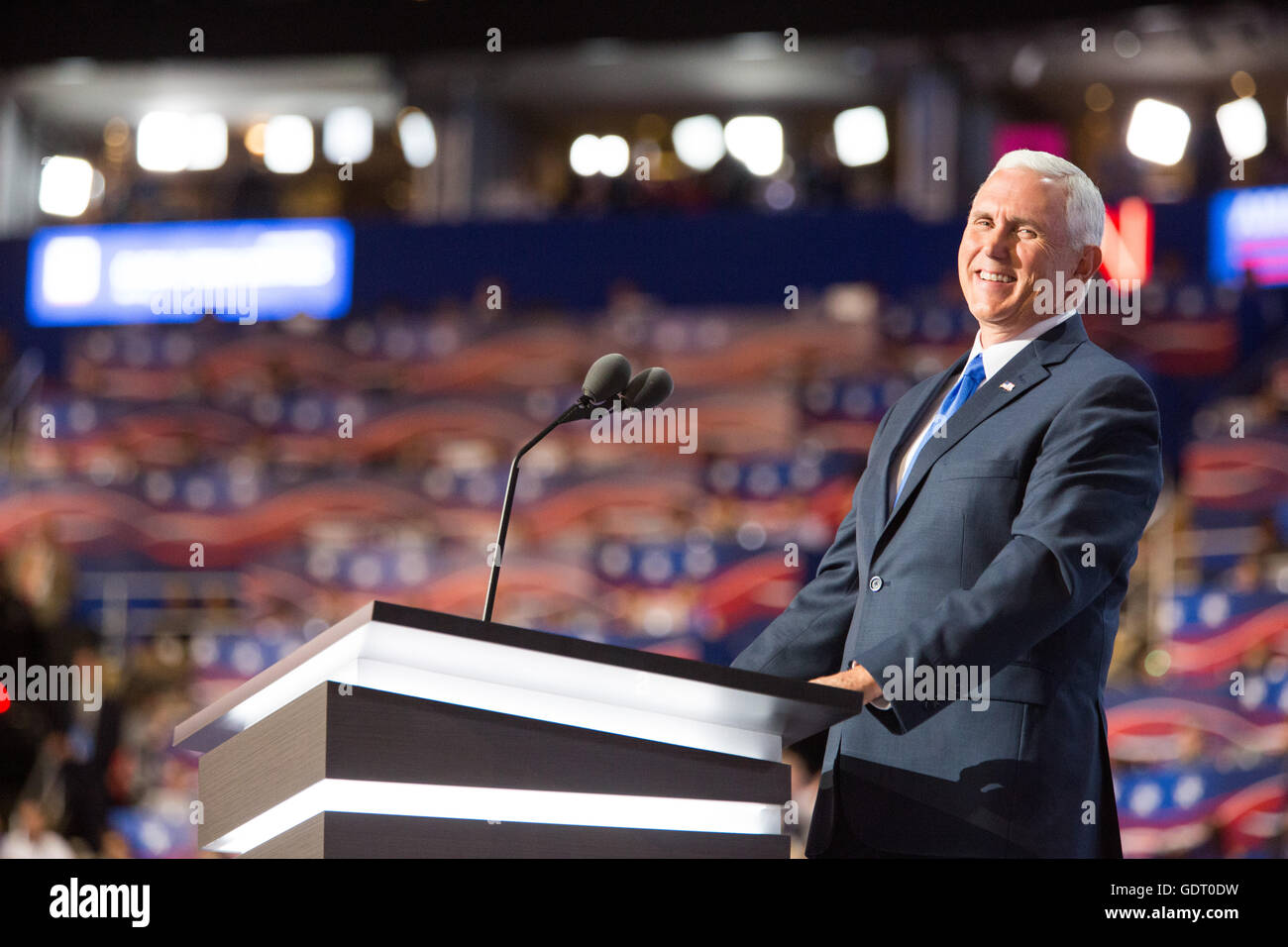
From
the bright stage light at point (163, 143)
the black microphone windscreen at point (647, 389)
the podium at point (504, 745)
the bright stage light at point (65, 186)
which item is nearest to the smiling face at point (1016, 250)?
the black microphone windscreen at point (647, 389)

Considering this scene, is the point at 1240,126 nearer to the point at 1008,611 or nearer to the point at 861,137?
the point at 861,137

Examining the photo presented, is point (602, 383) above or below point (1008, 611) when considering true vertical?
above

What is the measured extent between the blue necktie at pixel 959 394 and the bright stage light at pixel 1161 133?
24.0 feet

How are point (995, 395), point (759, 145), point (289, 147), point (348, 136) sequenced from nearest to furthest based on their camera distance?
point (995, 395) → point (759, 145) → point (348, 136) → point (289, 147)

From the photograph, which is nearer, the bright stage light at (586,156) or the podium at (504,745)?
the podium at (504,745)

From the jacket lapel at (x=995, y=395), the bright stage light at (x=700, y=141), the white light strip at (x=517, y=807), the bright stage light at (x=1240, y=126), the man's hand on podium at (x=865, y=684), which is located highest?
the bright stage light at (x=700, y=141)

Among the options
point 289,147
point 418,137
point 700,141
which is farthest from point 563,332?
point 289,147

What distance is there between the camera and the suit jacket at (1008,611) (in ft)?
4.42

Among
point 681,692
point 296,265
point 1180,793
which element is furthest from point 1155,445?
point 296,265

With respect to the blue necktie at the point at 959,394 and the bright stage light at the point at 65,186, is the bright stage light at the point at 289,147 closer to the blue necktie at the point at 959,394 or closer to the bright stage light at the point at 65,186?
the bright stage light at the point at 65,186

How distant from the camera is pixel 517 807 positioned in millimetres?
1268

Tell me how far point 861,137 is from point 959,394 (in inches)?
290

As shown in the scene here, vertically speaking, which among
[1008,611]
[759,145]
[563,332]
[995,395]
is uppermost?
[759,145]
